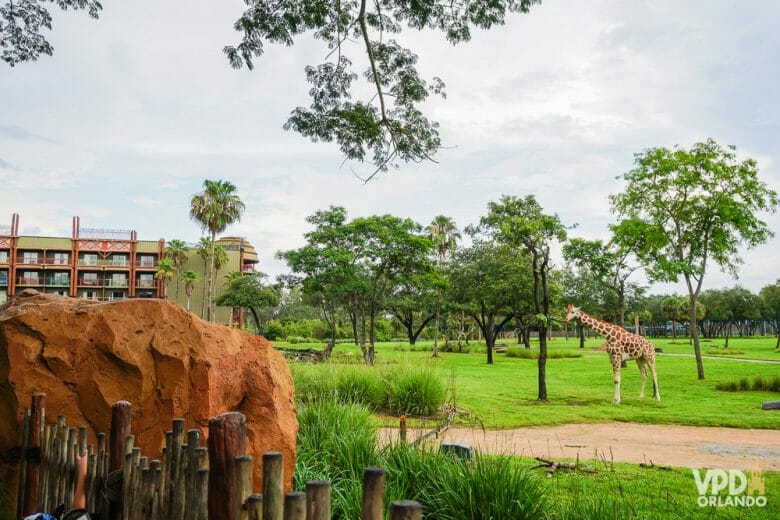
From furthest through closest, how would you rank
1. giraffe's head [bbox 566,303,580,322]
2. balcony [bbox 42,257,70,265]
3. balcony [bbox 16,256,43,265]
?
balcony [bbox 42,257,70,265] < balcony [bbox 16,256,43,265] < giraffe's head [bbox 566,303,580,322]

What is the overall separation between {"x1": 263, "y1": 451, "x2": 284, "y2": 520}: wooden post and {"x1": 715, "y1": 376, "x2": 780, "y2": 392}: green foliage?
59.2 feet

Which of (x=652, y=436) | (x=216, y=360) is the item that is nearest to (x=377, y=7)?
(x=216, y=360)

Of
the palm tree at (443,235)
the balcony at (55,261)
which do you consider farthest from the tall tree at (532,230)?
the balcony at (55,261)

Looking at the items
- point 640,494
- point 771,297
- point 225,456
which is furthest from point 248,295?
point 771,297

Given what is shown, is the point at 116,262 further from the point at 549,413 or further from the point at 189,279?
the point at 549,413

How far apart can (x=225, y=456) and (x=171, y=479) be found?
81 cm

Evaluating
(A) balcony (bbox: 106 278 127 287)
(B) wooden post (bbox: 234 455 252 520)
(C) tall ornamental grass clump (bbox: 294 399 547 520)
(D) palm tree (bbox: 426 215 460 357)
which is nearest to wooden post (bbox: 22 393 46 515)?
(C) tall ornamental grass clump (bbox: 294 399 547 520)

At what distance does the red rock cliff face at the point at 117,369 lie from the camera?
441 centimetres

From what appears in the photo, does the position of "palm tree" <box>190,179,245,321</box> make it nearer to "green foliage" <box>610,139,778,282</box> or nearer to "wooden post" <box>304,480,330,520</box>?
"green foliage" <box>610,139,778,282</box>

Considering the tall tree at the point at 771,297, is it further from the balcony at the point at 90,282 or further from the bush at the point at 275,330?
the balcony at the point at 90,282

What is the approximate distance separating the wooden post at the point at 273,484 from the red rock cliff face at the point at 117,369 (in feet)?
8.46

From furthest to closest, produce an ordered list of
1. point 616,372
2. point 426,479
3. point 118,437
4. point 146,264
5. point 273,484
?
point 146,264 < point 616,372 < point 426,479 < point 118,437 < point 273,484

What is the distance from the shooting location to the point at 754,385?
1650 centimetres

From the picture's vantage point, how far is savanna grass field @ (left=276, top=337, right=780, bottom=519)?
14.8 ft
